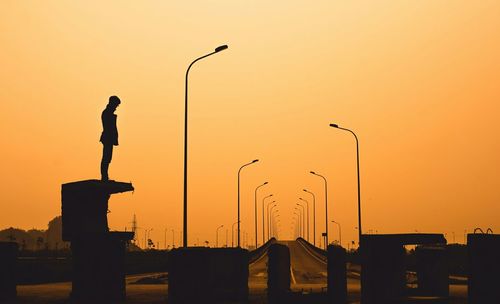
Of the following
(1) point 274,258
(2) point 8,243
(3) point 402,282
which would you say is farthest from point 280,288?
(2) point 8,243

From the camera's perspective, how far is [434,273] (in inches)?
1211

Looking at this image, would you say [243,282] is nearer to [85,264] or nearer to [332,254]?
[332,254]

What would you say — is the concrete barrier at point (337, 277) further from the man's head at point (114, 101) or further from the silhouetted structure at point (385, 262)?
the man's head at point (114, 101)

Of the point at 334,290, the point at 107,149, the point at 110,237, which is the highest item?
the point at 107,149

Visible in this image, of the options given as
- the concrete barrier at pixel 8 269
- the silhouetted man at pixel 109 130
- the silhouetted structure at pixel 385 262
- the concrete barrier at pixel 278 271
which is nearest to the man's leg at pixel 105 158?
the silhouetted man at pixel 109 130

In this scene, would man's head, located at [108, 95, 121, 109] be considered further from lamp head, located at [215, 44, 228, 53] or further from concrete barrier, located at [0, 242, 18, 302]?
lamp head, located at [215, 44, 228, 53]

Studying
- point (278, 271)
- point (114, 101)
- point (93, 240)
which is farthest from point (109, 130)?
point (278, 271)

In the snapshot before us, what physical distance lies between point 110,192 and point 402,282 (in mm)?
9824

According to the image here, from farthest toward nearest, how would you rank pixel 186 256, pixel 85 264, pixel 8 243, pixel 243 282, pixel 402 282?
pixel 243 282, pixel 402 282, pixel 8 243, pixel 85 264, pixel 186 256

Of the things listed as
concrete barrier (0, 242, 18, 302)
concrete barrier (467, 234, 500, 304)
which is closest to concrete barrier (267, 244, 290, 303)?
concrete barrier (0, 242, 18, 302)

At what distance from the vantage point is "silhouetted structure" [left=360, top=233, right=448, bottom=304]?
2464 centimetres

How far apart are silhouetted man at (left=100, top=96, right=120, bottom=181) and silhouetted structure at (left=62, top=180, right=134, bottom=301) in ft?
5.40

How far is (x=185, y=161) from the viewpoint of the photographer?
3934 centimetres

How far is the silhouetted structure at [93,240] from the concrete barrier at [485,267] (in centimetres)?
1009
